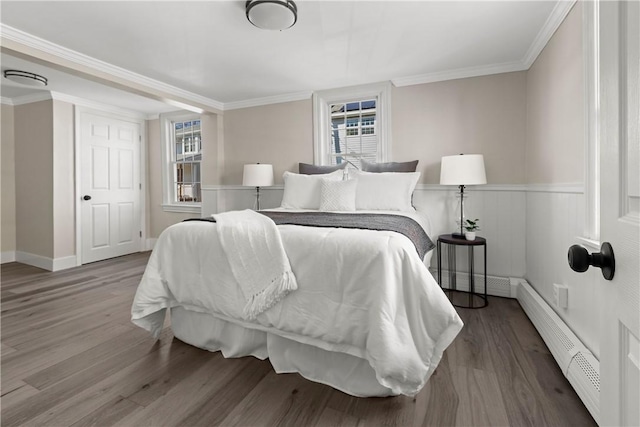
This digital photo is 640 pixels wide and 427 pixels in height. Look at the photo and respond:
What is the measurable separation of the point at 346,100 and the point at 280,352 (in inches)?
125

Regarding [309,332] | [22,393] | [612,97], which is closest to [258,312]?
[309,332]

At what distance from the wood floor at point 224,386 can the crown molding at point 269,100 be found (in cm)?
317

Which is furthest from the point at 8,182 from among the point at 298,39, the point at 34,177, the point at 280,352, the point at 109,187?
the point at 280,352

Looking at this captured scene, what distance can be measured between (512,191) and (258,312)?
112 inches

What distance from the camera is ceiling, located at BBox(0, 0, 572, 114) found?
231cm

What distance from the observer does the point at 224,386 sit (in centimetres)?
172

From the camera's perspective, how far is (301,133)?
167 inches

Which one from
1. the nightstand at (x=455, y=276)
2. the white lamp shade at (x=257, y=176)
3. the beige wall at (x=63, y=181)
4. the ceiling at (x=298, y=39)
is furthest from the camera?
the beige wall at (x=63, y=181)

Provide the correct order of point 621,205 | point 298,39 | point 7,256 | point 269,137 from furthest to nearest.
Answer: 1. point 7,256
2. point 269,137
3. point 298,39
4. point 621,205

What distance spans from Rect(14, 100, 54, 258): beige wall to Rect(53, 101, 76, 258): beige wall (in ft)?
0.20

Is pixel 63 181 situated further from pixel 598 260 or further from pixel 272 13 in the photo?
pixel 598 260

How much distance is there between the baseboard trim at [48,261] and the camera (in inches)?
169

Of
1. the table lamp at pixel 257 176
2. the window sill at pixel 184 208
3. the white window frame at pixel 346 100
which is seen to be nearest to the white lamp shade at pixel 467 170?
the white window frame at pixel 346 100

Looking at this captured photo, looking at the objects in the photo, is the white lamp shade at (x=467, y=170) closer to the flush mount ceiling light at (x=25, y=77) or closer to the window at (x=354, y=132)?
the window at (x=354, y=132)
